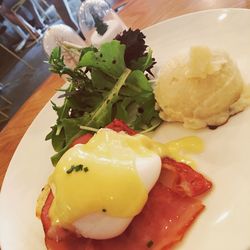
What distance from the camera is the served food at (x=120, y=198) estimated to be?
0.80 metres

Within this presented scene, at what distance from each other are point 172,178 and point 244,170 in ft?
0.56

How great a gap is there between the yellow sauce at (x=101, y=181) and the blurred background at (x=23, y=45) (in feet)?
10.4

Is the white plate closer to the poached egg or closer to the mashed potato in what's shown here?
the mashed potato

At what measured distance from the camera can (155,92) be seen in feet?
3.69

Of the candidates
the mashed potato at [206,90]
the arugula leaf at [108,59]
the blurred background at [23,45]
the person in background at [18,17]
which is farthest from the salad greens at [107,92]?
the person in background at [18,17]

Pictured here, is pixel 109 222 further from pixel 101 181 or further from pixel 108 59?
pixel 108 59

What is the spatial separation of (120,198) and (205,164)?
24cm

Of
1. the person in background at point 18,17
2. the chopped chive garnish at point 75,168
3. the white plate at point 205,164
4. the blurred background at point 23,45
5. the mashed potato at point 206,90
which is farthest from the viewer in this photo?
the person in background at point 18,17

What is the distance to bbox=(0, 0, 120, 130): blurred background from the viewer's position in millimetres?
4035

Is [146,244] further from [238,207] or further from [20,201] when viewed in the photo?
[20,201]

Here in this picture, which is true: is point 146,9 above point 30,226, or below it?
below

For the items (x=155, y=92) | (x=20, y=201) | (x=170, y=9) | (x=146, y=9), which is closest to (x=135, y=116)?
(x=155, y=92)

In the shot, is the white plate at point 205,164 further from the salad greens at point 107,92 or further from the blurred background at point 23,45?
the blurred background at point 23,45

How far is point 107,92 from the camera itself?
49.6 inches
